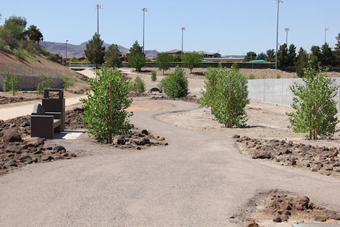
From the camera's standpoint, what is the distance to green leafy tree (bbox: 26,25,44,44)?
352 ft

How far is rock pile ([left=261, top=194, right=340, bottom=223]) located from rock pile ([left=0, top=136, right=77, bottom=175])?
540 centimetres

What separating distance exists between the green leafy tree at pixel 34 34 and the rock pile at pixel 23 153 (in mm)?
102190

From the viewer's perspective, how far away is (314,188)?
7508 mm

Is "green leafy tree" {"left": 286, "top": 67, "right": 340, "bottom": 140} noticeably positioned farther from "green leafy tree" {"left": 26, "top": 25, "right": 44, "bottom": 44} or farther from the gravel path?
"green leafy tree" {"left": 26, "top": 25, "right": 44, "bottom": 44}

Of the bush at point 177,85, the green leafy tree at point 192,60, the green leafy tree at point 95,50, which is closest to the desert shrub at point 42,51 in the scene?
the green leafy tree at point 95,50

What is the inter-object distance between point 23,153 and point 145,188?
4175mm

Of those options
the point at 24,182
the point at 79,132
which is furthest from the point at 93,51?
the point at 24,182

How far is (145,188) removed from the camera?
7430 millimetres

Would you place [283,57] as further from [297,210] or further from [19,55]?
[297,210]

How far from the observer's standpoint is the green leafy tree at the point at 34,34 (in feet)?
352

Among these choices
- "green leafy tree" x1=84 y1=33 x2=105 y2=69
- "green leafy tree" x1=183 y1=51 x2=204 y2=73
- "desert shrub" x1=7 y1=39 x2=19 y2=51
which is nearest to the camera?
"desert shrub" x1=7 y1=39 x2=19 y2=51

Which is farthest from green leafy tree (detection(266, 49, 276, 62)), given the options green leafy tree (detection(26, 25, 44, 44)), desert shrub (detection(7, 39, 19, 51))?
desert shrub (detection(7, 39, 19, 51))

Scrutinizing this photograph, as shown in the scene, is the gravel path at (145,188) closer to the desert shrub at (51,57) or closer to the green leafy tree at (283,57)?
the desert shrub at (51,57)

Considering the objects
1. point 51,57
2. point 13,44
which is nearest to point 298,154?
point 13,44
